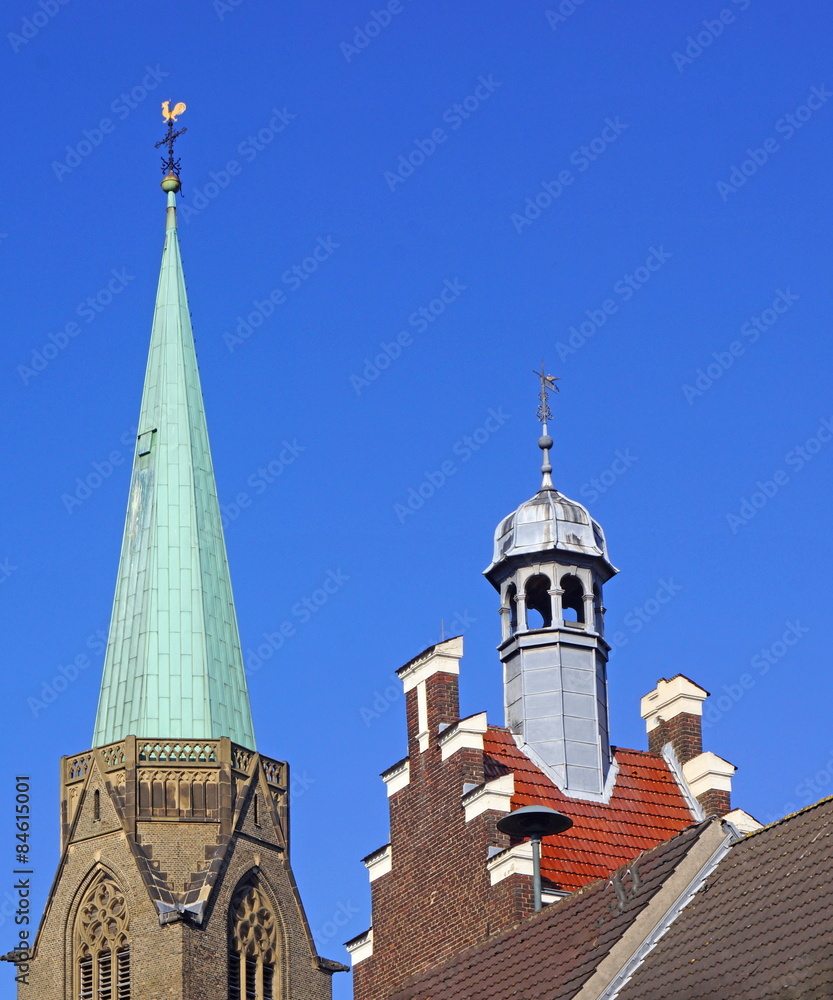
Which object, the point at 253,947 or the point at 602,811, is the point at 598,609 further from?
the point at 253,947

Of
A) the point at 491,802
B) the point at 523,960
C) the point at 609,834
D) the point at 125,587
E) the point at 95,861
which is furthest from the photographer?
the point at 125,587

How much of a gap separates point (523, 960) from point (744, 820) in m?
13.4

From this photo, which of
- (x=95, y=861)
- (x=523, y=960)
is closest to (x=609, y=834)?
(x=523, y=960)

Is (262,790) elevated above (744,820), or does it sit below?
above

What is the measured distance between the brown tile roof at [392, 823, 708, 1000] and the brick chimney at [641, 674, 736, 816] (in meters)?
13.9

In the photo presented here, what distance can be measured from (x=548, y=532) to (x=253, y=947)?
32.8 m

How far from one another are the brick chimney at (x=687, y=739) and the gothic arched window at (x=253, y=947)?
105 ft

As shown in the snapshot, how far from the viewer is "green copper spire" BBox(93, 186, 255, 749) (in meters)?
72.4

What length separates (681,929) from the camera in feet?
75.9

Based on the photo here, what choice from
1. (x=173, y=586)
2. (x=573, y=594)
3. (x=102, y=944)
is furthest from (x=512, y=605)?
(x=173, y=586)

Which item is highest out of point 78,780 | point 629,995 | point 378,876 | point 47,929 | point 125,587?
point 125,587

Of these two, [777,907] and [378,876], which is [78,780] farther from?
[777,907]

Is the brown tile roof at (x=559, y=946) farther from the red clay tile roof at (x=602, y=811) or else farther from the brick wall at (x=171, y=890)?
Result: the brick wall at (x=171, y=890)

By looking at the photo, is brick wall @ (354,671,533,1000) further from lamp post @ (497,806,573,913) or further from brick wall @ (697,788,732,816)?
lamp post @ (497,806,573,913)
